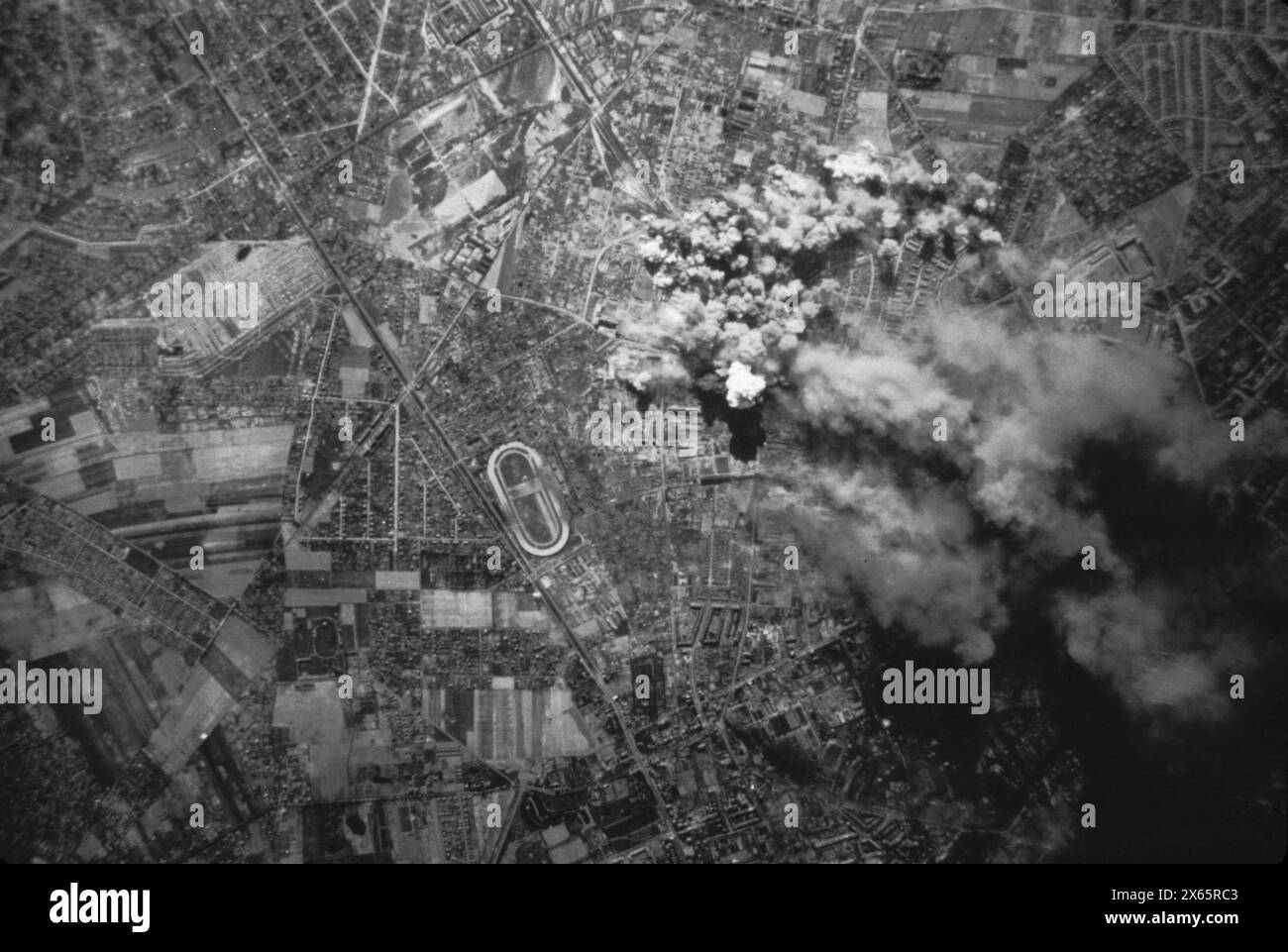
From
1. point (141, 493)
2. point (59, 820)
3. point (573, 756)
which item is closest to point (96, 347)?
point (141, 493)

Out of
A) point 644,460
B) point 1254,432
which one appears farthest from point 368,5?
point 1254,432

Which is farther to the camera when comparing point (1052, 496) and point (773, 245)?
point (773, 245)

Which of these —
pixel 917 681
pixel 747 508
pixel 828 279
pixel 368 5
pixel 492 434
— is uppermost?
pixel 368 5

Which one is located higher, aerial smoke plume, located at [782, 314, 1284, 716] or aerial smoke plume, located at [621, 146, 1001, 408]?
aerial smoke plume, located at [621, 146, 1001, 408]

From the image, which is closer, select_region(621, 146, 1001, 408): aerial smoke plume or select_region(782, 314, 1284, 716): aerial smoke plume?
select_region(782, 314, 1284, 716): aerial smoke plume

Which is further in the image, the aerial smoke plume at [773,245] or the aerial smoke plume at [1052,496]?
the aerial smoke plume at [773,245]

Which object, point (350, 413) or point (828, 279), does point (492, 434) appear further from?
point (828, 279)

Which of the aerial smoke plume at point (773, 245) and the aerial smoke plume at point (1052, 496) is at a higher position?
the aerial smoke plume at point (773, 245)

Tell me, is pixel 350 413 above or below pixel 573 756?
above

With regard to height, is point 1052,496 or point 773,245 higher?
point 773,245
